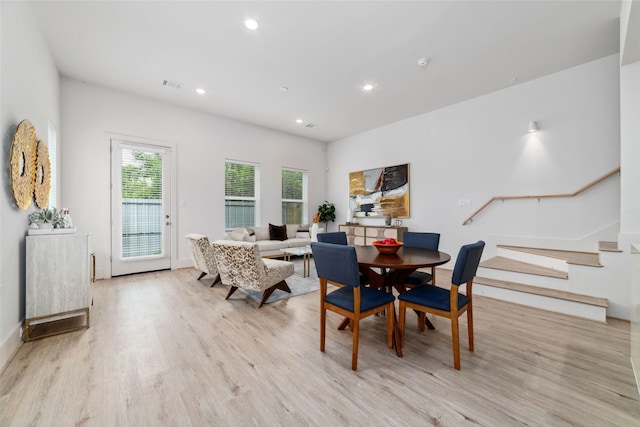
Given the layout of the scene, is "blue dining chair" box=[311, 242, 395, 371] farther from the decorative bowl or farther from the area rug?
the area rug

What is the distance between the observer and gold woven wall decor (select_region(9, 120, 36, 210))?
6.71 feet

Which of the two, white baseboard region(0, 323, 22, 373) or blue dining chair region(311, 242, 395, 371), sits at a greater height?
blue dining chair region(311, 242, 395, 371)

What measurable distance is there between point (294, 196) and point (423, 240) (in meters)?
4.46

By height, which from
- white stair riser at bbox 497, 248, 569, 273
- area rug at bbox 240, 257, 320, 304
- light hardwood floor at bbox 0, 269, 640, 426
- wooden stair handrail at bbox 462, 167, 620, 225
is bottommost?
light hardwood floor at bbox 0, 269, 640, 426

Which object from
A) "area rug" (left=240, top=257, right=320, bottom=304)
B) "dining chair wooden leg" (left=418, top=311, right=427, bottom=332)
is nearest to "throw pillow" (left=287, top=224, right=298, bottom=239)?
"area rug" (left=240, top=257, right=320, bottom=304)

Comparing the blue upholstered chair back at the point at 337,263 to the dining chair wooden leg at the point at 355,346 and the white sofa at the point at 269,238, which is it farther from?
the white sofa at the point at 269,238

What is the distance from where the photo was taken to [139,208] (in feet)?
15.2

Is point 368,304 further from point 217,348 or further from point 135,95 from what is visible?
point 135,95

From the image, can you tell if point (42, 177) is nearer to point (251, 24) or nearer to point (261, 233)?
point (251, 24)

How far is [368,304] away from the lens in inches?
75.6

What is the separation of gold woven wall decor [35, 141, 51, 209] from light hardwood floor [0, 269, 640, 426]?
1369mm

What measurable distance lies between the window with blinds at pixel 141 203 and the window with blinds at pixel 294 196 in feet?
9.37

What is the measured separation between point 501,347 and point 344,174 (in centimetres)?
533

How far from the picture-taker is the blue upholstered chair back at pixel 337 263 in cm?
182
